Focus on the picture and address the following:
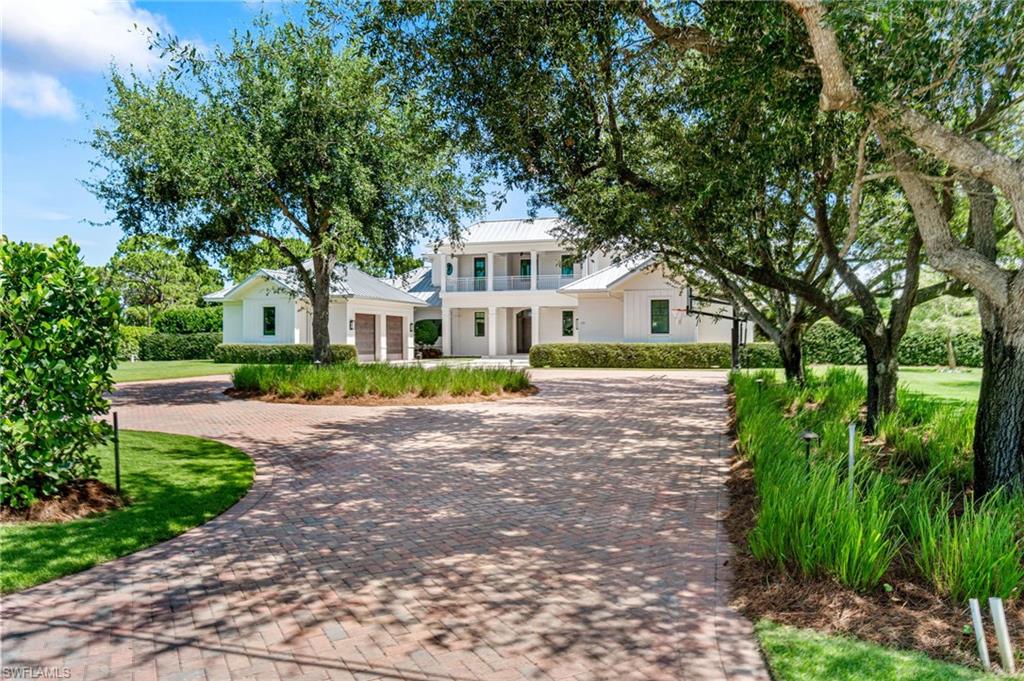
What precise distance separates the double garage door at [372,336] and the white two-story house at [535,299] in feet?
8.84

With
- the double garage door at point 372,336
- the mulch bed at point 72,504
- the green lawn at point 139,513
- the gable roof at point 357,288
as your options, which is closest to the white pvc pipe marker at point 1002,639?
the green lawn at point 139,513

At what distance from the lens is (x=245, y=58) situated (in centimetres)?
1465

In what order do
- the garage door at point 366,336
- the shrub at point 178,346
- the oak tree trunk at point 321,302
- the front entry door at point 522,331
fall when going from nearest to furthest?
1. the oak tree trunk at point 321,302
2. the garage door at point 366,336
3. the shrub at point 178,346
4. the front entry door at point 522,331

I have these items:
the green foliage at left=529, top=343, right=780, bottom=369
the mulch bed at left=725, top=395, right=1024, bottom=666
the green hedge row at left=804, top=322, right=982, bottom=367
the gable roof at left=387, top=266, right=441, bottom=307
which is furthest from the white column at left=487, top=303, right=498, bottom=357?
the mulch bed at left=725, top=395, right=1024, bottom=666

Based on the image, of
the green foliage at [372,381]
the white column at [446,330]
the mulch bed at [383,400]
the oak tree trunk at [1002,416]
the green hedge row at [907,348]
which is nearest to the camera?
the oak tree trunk at [1002,416]

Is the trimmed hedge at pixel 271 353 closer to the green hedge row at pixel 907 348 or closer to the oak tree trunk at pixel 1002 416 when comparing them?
the green hedge row at pixel 907 348

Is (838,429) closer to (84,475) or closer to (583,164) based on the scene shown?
(583,164)

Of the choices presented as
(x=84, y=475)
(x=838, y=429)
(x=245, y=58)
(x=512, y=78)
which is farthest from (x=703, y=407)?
(x=245, y=58)

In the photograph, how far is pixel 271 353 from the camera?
3092 cm

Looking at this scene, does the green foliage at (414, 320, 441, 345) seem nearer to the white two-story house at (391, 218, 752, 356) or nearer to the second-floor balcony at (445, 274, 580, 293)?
the white two-story house at (391, 218, 752, 356)

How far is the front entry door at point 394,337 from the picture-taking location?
117 ft

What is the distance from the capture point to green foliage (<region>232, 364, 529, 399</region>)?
623 inches

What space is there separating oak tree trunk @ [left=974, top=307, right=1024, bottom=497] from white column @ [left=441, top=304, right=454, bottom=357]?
32379mm

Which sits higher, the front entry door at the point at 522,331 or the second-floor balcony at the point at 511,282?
the second-floor balcony at the point at 511,282
